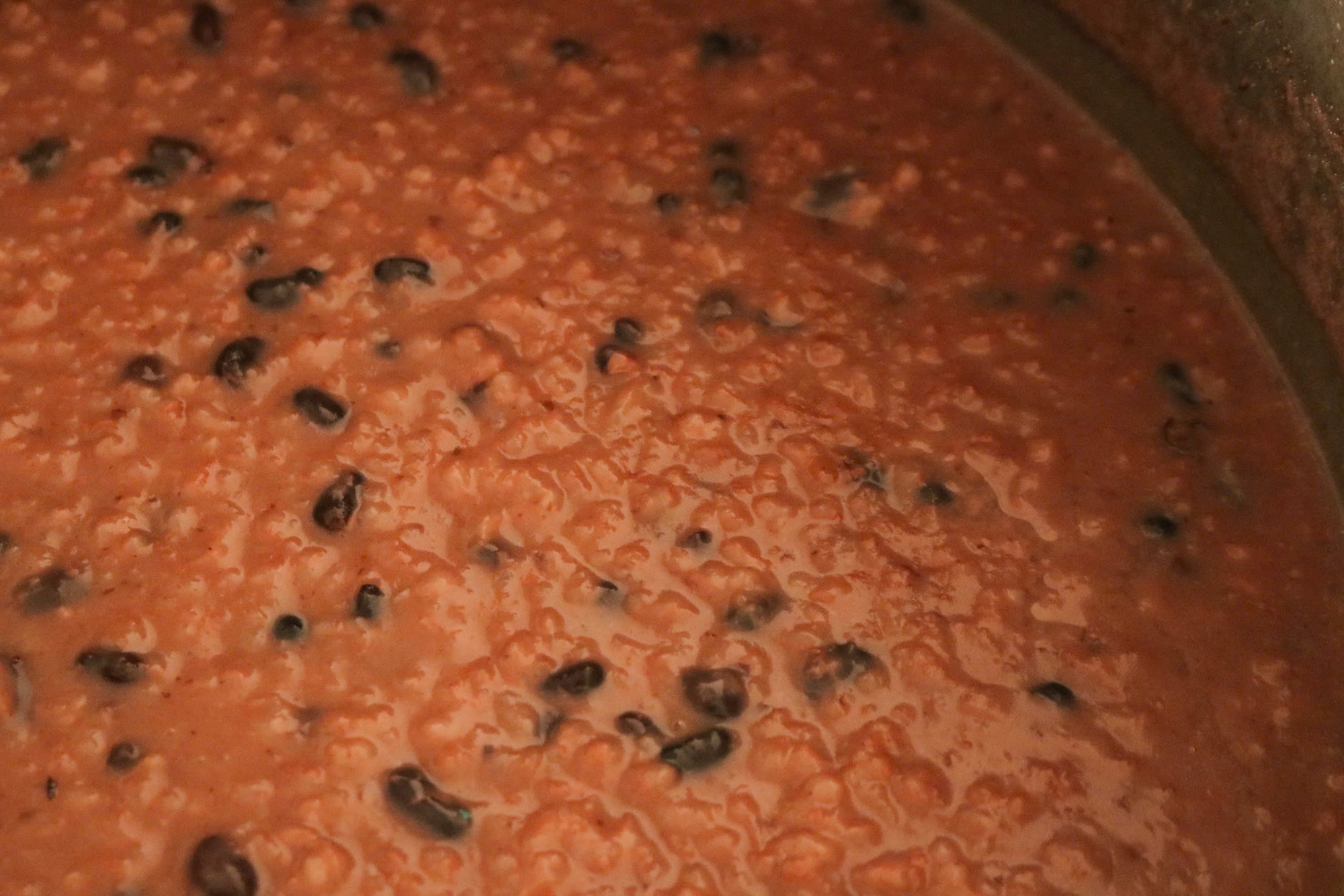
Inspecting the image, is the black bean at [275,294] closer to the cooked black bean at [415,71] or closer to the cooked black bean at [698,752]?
the cooked black bean at [415,71]

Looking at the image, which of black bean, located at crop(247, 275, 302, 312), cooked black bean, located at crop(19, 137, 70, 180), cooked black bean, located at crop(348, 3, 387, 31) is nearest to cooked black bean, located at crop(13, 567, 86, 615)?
black bean, located at crop(247, 275, 302, 312)

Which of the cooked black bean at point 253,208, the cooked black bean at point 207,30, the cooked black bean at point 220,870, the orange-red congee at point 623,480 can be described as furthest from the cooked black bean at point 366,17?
the cooked black bean at point 220,870

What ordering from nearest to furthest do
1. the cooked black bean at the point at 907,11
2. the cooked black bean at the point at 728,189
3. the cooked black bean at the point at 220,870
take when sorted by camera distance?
the cooked black bean at the point at 220,870 < the cooked black bean at the point at 728,189 < the cooked black bean at the point at 907,11

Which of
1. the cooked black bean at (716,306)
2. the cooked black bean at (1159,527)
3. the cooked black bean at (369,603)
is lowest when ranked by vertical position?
the cooked black bean at (369,603)

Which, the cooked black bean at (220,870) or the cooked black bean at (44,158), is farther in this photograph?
the cooked black bean at (44,158)

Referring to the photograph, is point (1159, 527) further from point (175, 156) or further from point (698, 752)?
point (175, 156)

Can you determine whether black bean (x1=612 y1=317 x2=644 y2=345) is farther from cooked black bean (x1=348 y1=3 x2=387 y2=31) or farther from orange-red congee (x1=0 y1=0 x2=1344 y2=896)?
cooked black bean (x1=348 y1=3 x2=387 y2=31)
